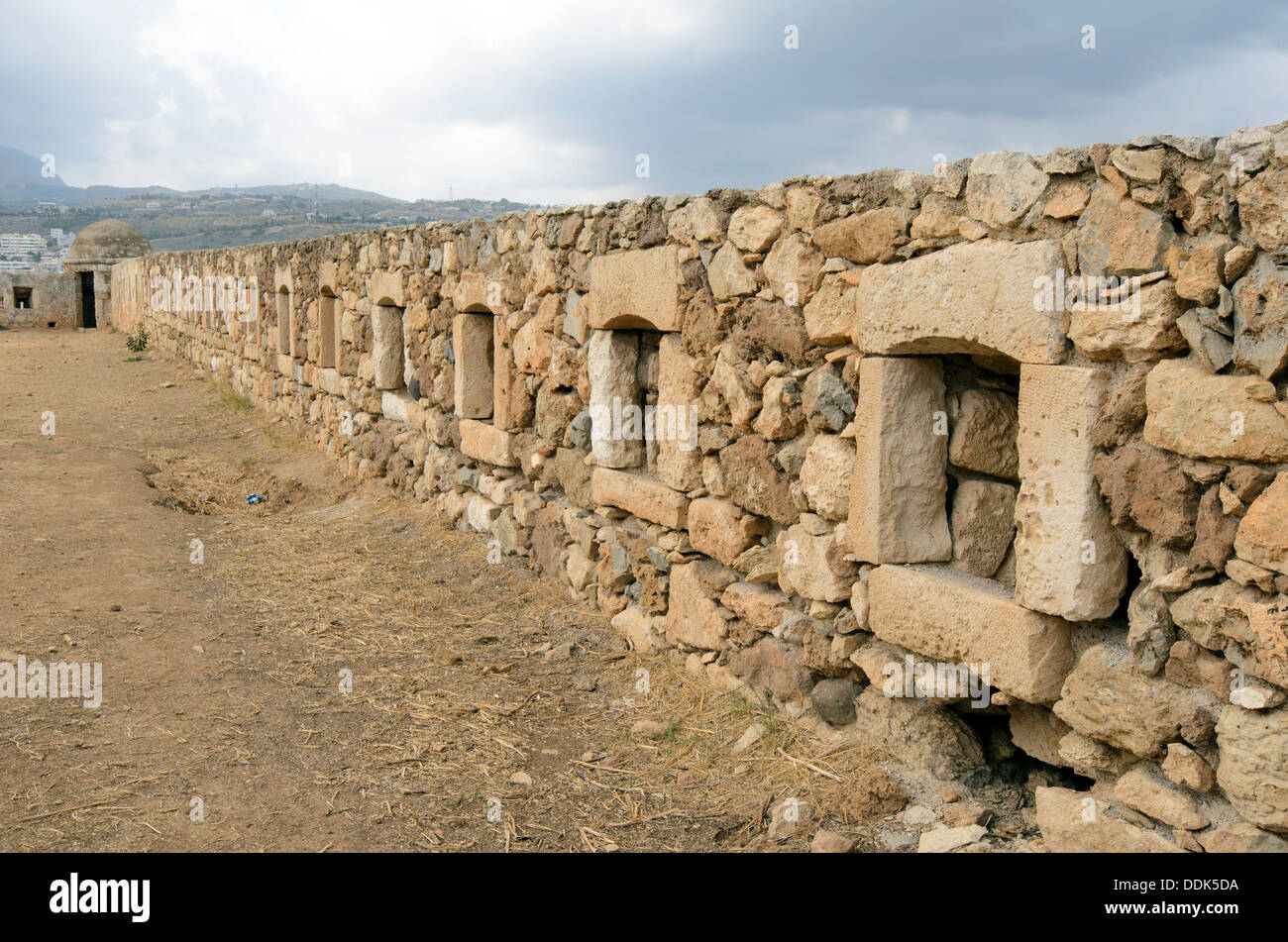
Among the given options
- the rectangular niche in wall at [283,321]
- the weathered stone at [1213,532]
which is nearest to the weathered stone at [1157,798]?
the weathered stone at [1213,532]

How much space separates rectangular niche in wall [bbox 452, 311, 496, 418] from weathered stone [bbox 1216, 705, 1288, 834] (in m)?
5.06

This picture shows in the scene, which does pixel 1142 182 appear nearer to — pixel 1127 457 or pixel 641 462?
pixel 1127 457

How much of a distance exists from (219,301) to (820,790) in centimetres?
1316

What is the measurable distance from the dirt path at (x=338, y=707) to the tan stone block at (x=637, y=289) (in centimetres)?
155

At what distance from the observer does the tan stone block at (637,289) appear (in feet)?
14.4

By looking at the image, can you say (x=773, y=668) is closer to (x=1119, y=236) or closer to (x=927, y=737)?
(x=927, y=737)

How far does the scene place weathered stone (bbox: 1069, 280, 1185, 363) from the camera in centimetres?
253

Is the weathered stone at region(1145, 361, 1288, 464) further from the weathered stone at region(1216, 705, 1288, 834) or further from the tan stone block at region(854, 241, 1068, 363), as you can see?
the weathered stone at region(1216, 705, 1288, 834)

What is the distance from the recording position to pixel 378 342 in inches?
322

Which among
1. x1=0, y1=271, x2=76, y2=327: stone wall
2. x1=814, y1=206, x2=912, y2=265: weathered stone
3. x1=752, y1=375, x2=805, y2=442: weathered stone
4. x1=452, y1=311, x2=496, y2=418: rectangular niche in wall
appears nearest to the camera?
x1=814, y1=206, x2=912, y2=265: weathered stone

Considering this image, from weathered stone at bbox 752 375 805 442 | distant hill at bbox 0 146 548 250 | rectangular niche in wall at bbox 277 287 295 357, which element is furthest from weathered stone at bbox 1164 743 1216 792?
distant hill at bbox 0 146 548 250

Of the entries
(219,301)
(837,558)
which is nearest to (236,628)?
(837,558)

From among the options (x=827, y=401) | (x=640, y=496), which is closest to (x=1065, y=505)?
(x=827, y=401)

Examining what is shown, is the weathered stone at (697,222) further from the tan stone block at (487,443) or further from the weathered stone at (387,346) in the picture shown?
the weathered stone at (387,346)
